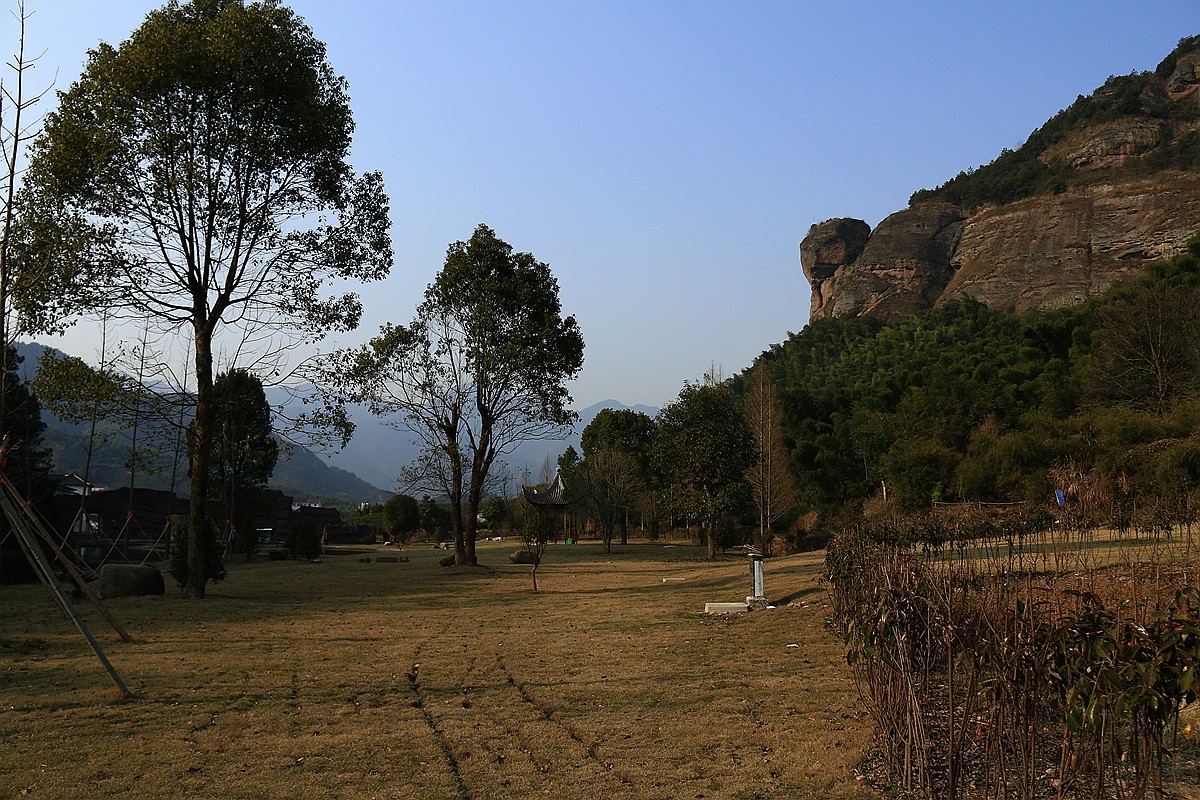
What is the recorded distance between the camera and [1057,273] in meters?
79.9

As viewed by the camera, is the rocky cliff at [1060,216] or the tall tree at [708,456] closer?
the tall tree at [708,456]

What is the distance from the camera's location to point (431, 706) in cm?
718

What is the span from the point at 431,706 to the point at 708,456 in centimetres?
2256

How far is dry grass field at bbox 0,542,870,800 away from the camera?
5.18m

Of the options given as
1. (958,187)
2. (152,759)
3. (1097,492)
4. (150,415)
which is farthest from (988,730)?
(958,187)

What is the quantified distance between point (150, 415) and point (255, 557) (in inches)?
709

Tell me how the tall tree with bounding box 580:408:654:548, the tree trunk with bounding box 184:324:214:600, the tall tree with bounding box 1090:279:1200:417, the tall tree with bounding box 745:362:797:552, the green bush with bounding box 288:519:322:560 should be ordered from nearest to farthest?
the tree trunk with bounding box 184:324:214:600
the green bush with bounding box 288:519:322:560
the tall tree with bounding box 745:362:797:552
the tall tree with bounding box 1090:279:1200:417
the tall tree with bounding box 580:408:654:548

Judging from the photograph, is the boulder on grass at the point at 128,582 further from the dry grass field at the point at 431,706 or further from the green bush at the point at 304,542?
the green bush at the point at 304,542

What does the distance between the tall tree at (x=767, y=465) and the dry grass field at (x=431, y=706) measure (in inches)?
776

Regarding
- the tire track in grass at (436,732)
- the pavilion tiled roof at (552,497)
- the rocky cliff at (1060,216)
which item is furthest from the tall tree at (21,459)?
the rocky cliff at (1060,216)

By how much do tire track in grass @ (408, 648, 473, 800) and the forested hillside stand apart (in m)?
11.3

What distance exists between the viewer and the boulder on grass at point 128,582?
15195mm

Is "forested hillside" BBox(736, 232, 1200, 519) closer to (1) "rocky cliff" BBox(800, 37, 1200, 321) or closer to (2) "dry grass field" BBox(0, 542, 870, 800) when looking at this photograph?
(2) "dry grass field" BBox(0, 542, 870, 800)

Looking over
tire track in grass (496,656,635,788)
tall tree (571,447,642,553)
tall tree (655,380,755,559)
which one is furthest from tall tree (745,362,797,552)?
tire track in grass (496,656,635,788)
